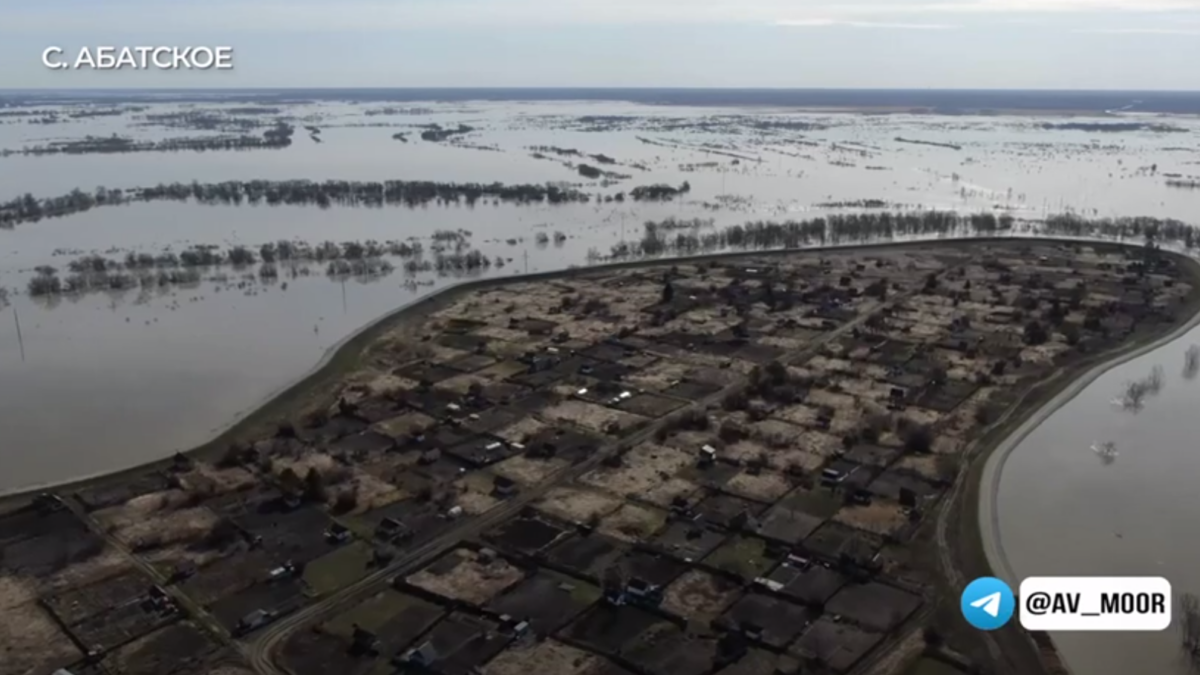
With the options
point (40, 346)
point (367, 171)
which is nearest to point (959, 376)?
point (40, 346)

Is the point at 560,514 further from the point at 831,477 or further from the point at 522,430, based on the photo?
the point at 831,477

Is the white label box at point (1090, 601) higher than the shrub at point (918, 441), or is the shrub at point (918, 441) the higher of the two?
the white label box at point (1090, 601)

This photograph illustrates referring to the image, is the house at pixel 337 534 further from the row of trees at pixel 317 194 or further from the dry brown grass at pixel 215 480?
the row of trees at pixel 317 194

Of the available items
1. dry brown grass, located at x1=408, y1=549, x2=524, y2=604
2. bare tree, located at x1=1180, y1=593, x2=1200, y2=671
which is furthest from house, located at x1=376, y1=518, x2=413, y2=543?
bare tree, located at x1=1180, y1=593, x2=1200, y2=671

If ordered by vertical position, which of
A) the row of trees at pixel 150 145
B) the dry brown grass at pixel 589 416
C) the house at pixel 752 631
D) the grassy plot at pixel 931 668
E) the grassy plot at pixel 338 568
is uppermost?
the row of trees at pixel 150 145

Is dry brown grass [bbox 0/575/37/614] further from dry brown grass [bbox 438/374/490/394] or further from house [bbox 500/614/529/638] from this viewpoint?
dry brown grass [bbox 438/374/490/394]

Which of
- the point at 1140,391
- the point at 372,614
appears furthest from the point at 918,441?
the point at 372,614

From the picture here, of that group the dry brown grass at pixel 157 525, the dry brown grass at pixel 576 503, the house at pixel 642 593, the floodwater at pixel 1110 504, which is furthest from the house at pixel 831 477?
the dry brown grass at pixel 157 525
